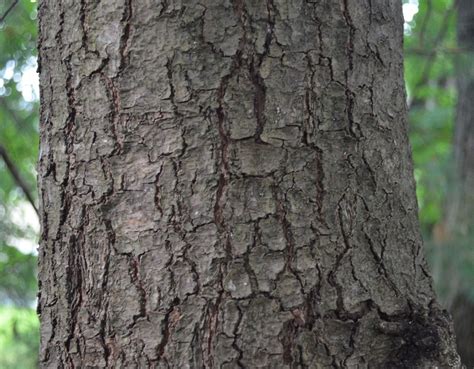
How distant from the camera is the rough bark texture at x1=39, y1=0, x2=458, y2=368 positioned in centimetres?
110

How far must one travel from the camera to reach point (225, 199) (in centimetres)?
111

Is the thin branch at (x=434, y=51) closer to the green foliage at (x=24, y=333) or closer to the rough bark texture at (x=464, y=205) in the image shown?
the rough bark texture at (x=464, y=205)

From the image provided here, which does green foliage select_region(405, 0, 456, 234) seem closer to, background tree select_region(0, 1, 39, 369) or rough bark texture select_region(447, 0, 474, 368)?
rough bark texture select_region(447, 0, 474, 368)

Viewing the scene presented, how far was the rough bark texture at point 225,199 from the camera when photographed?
43.2 inches

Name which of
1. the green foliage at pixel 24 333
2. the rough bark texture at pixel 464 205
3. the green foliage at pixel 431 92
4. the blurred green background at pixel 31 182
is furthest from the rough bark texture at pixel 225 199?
the rough bark texture at pixel 464 205

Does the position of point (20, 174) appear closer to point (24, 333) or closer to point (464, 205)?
point (24, 333)

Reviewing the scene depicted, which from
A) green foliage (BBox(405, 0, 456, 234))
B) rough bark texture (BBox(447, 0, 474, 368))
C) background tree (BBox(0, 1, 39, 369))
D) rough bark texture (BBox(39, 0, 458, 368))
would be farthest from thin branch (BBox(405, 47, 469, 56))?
rough bark texture (BBox(39, 0, 458, 368))

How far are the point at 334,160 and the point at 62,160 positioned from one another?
0.49 m

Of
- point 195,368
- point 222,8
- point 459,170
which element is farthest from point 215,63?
point 459,170

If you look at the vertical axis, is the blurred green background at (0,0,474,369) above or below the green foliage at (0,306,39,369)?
above

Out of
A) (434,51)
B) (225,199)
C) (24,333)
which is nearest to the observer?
(225,199)

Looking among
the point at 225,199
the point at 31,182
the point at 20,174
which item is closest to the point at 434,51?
the point at 20,174

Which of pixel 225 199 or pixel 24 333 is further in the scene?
pixel 24 333

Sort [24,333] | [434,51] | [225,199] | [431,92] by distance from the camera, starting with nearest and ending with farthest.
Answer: [225,199], [434,51], [24,333], [431,92]
